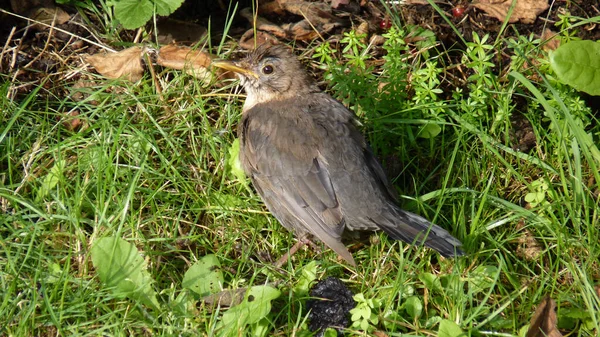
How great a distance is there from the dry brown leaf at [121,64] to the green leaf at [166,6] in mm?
311

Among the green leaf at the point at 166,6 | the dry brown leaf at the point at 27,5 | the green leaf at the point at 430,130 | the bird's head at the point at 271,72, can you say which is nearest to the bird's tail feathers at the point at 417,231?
the green leaf at the point at 430,130

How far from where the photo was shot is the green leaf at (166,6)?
5598 millimetres

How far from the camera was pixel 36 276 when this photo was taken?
4211 mm

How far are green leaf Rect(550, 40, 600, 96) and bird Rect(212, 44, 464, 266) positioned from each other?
1240mm

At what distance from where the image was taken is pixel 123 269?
432cm

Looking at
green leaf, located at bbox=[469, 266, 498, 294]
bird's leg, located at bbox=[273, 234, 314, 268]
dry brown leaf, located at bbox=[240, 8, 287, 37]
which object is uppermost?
dry brown leaf, located at bbox=[240, 8, 287, 37]

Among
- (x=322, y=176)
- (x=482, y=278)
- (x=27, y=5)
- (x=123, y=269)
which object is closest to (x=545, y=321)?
(x=482, y=278)

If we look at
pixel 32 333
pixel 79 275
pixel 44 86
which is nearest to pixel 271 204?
pixel 79 275

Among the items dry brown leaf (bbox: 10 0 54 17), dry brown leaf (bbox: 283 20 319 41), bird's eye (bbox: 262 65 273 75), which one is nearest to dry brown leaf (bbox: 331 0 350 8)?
dry brown leaf (bbox: 283 20 319 41)

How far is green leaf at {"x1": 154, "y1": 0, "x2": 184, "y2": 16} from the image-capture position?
18.4 ft

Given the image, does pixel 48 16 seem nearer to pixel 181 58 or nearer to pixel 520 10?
pixel 181 58

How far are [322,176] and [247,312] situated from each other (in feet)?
3.46

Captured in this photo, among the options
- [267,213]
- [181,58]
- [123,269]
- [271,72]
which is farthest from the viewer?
[181,58]

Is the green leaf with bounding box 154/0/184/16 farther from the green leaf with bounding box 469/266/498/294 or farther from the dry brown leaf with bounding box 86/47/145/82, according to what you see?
the green leaf with bounding box 469/266/498/294
